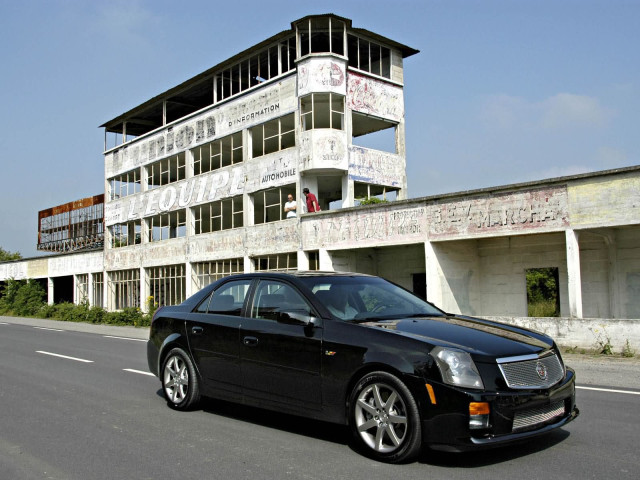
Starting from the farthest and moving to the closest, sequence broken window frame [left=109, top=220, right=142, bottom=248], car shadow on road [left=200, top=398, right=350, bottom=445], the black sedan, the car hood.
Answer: broken window frame [left=109, top=220, right=142, bottom=248] → car shadow on road [left=200, top=398, right=350, bottom=445] → the car hood → the black sedan

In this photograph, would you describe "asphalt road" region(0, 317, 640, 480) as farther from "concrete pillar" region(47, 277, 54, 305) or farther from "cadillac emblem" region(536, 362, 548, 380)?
"concrete pillar" region(47, 277, 54, 305)

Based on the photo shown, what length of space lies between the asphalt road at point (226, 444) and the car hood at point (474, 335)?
0.89 metres

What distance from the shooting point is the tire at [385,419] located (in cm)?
485

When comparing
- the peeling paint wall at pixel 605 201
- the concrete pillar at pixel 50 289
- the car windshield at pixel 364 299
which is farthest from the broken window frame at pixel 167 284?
the car windshield at pixel 364 299

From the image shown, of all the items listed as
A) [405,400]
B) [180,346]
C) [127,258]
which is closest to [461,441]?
[405,400]

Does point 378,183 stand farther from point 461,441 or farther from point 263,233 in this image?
point 461,441

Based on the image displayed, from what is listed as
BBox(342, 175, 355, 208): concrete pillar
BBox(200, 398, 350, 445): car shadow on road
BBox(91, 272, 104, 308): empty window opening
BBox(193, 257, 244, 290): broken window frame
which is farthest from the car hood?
BBox(91, 272, 104, 308): empty window opening

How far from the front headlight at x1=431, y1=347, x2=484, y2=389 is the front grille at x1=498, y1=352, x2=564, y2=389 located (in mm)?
236

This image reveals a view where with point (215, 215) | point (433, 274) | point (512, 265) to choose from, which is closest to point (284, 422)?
point (433, 274)

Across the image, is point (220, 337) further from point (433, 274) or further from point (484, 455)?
point (433, 274)

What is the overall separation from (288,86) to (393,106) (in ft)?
15.8

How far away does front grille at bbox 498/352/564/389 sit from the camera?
4.86 meters

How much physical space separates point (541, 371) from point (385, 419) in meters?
1.34

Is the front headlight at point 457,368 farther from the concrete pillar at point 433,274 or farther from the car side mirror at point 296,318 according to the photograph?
the concrete pillar at point 433,274
